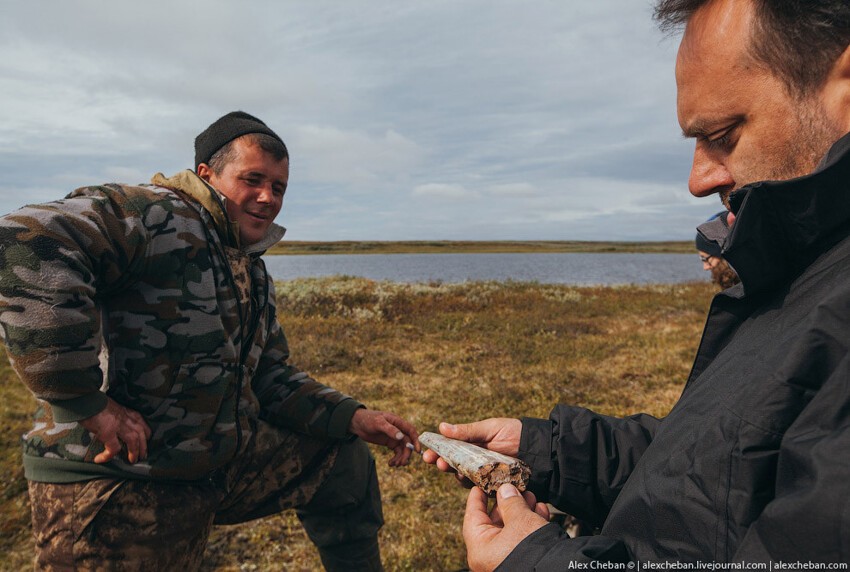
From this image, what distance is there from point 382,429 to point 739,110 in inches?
112

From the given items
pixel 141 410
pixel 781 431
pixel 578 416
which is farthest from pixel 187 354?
pixel 781 431

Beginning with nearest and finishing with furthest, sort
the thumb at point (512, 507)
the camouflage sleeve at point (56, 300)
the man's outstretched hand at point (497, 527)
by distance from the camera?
the man's outstretched hand at point (497, 527) < the thumb at point (512, 507) < the camouflage sleeve at point (56, 300)

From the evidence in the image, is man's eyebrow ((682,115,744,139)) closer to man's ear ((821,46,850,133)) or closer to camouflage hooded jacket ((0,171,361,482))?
man's ear ((821,46,850,133))

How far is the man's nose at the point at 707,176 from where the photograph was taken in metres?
1.92

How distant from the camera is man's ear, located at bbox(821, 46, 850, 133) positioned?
1.59 m

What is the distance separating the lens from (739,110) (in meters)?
1.76

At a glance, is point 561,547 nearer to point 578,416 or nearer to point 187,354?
point 578,416

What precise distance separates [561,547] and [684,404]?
649mm

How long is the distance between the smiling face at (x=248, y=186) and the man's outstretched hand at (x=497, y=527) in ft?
8.11

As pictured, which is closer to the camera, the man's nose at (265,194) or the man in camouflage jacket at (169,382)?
the man in camouflage jacket at (169,382)

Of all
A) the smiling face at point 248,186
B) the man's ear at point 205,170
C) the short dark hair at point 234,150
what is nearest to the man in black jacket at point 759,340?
the smiling face at point 248,186

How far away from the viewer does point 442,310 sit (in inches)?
718

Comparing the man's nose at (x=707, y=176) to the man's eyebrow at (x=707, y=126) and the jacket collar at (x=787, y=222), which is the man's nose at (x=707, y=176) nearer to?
the man's eyebrow at (x=707, y=126)

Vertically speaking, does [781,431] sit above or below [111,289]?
below
